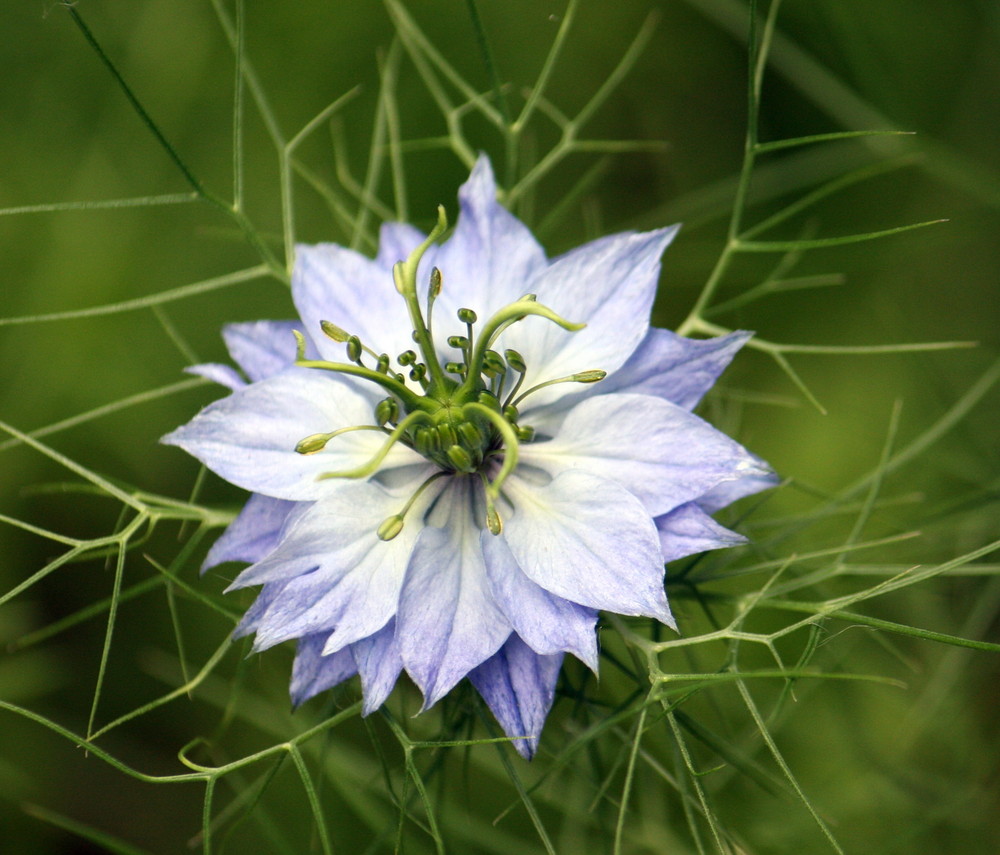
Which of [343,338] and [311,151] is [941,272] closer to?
[311,151]

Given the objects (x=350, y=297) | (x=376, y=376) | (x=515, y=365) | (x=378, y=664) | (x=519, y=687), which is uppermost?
(x=350, y=297)

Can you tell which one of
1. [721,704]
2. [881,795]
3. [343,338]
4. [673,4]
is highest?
[673,4]

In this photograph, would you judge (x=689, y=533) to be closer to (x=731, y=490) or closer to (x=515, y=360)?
(x=731, y=490)

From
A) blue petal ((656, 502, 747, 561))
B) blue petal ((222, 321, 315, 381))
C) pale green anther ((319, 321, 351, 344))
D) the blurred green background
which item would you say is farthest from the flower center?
the blurred green background

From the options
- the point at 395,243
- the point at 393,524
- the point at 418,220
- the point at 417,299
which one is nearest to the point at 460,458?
the point at 393,524

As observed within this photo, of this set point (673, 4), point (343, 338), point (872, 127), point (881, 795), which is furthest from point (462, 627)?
point (673, 4)

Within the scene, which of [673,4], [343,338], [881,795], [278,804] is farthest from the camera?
[673,4]
